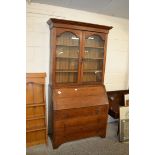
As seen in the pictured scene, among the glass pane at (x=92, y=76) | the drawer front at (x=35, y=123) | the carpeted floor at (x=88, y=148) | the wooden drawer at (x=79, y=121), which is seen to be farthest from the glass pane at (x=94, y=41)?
the carpeted floor at (x=88, y=148)

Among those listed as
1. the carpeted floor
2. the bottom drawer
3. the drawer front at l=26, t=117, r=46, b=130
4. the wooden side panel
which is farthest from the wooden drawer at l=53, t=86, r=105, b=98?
the carpeted floor

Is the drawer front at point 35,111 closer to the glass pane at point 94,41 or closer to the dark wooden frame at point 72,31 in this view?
the dark wooden frame at point 72,31

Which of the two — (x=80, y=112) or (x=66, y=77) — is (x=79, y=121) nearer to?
(x=80, y=112)

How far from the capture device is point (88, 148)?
256 centimetres

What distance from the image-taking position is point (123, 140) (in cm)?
279

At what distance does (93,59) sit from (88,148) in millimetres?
1521

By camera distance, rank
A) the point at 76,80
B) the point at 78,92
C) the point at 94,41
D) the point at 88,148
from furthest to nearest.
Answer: the point at 94,41 → the point at 76,80 → the point at 78,92 → the point at 88,148

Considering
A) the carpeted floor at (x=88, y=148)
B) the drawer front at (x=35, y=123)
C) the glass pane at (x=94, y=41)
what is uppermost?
the glass pane at (x=94, y=41)

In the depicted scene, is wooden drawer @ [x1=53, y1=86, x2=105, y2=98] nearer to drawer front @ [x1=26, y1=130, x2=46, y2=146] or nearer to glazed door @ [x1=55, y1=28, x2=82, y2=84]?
glazed door @ [x1=55, y1=28, x2=82, y2=84]

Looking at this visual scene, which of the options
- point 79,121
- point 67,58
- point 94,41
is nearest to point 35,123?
point 79,121

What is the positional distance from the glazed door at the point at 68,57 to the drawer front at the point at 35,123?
689 mm

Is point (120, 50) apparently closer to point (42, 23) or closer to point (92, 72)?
point (92, 72)

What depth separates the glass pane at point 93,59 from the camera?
2.90m
